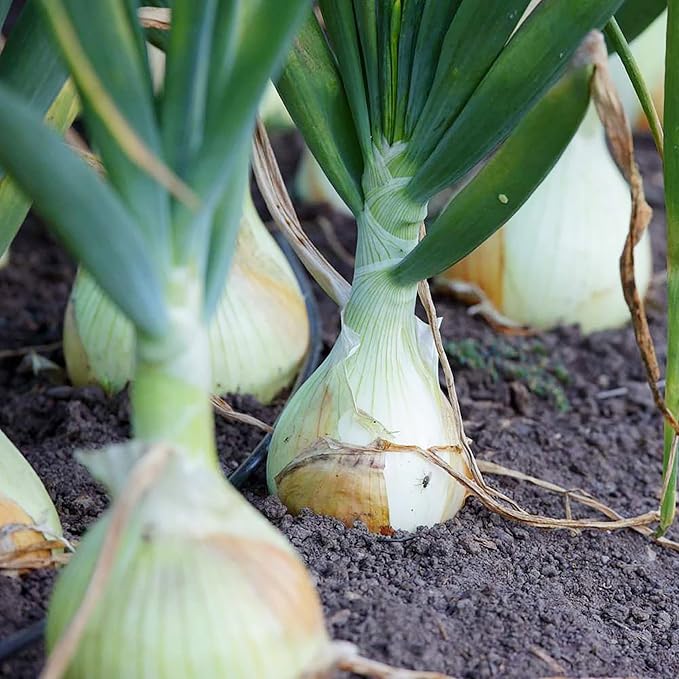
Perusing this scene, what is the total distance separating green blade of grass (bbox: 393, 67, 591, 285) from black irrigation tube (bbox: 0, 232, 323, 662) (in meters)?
0.24

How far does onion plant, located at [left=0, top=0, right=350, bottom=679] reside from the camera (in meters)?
0.51

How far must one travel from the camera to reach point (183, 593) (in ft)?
1.74

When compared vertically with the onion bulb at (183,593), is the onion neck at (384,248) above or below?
above

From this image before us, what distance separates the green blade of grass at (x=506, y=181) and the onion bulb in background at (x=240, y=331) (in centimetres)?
28

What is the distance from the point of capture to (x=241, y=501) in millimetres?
580

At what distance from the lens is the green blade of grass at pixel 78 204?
51 cm

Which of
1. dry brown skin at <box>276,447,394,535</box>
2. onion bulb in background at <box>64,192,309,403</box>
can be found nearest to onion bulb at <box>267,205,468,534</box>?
dry brown skin at <box>276,447,394,535</box>

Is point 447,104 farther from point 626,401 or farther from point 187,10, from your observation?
point 626,401

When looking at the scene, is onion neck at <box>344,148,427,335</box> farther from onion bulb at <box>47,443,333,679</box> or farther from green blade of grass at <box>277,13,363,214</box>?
onion bulb at <box>47,443,333,679</box>

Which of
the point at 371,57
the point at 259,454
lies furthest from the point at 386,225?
the point at 259,454

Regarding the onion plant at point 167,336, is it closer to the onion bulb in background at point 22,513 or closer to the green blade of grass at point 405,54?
the onion bulb in background at point 22,513

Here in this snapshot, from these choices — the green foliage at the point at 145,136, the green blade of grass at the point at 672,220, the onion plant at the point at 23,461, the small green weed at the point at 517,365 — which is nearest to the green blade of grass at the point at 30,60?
the onion plant at the point at 23,461

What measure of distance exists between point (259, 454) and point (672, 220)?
427mm

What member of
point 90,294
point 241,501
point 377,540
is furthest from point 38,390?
point 241,501
